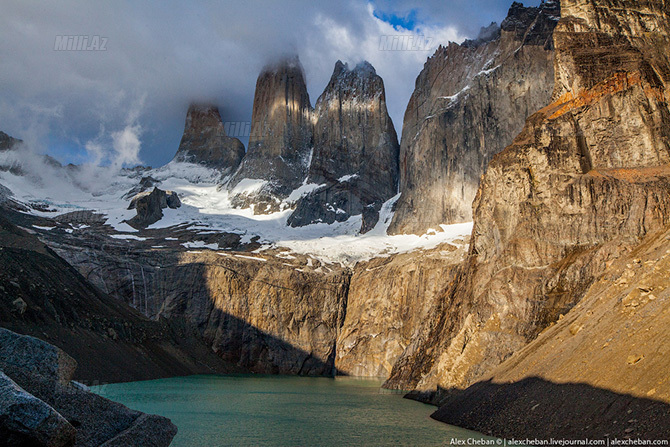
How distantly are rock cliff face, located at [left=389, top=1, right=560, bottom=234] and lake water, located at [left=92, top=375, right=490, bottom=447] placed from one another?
6277cm

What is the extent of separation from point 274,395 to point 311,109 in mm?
116217

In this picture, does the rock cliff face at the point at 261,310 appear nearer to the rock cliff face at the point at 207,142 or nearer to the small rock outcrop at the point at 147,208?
the small rock outcrop at the point at 147,208

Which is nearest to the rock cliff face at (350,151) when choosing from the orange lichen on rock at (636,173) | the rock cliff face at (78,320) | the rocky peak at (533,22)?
the rocky peak at (533,22)

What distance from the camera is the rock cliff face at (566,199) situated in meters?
34.4

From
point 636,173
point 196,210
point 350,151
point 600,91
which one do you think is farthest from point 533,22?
point 196,210

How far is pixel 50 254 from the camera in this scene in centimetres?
5481

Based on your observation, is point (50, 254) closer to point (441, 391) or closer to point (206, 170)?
point (441, 391)

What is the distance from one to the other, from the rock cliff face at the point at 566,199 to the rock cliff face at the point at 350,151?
246 ft

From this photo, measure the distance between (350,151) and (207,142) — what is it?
60.5 metres

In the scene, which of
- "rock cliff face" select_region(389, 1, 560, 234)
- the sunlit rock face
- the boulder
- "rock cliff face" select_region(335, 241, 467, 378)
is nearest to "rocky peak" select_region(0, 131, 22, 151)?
the sunlit rock face

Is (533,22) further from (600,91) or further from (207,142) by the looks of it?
(207,142)

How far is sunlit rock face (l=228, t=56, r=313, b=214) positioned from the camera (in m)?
143

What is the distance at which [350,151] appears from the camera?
137 metres

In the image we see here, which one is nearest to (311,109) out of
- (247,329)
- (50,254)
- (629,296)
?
(247,329)
